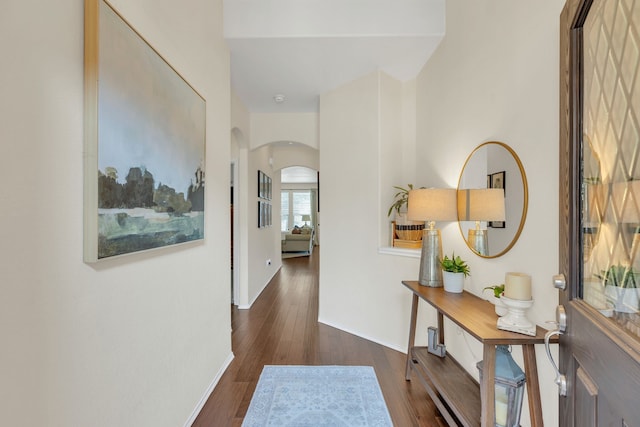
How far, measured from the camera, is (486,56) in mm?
1748

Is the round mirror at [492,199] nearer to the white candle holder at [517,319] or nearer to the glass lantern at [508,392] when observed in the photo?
the white candle holder at [517,319]

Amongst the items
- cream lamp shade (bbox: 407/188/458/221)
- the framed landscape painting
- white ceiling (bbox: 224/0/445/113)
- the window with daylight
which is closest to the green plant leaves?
cream lamp shade (bbox: 407/188/458/221)

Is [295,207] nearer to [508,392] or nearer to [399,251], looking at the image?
[399,251]

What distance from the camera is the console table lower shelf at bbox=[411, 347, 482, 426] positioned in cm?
147

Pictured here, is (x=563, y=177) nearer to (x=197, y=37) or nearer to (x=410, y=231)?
(x=410, y=231)

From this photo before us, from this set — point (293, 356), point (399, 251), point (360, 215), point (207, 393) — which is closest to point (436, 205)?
point (399, 251)

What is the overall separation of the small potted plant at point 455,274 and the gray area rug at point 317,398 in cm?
92

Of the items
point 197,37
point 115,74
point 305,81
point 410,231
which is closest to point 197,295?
point 115,74

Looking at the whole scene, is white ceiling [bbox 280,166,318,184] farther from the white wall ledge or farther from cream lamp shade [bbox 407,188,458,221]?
cream lamp shade [bbox 407,188,458,221]

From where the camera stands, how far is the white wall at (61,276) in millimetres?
736

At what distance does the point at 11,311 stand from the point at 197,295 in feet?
3.75

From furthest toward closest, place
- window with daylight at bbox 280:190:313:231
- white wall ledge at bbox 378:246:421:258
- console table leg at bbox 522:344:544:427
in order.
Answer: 1. window with daylight at bbox 280:190:313:231
2. white wall ledge at bbox 378:246:421:258
3. console table leg at bbox 522:344:544:427

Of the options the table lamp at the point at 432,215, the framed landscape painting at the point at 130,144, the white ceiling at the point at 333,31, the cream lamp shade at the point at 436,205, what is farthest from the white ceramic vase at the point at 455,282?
the white ceiling at the point at 333,31

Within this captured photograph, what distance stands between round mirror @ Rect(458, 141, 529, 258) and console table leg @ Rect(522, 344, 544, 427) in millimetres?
539
